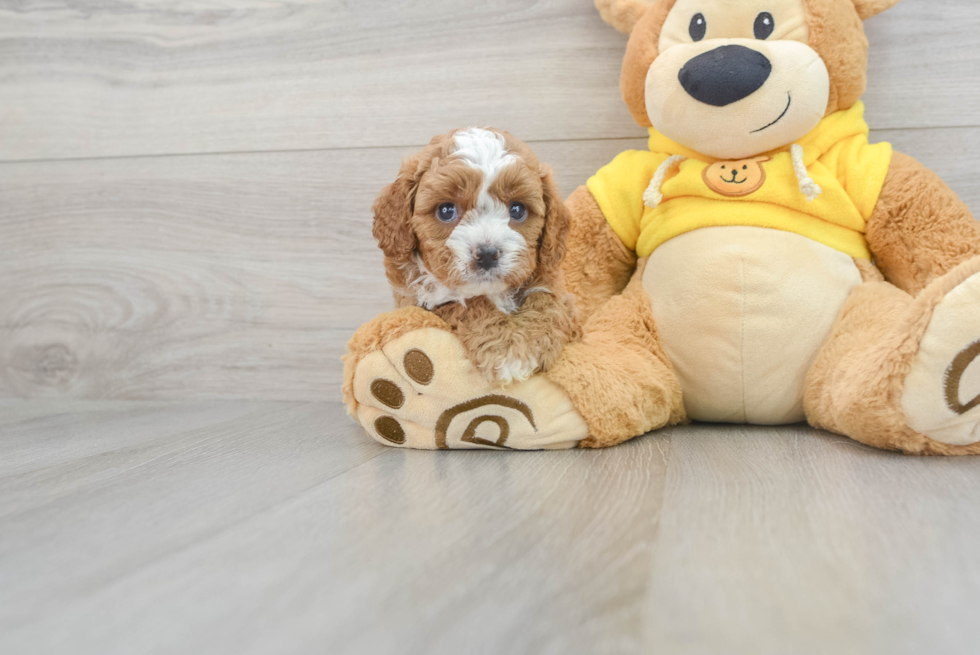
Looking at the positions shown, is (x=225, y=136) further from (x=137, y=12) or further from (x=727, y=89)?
(x=727, y=89)

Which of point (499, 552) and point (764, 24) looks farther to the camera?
point (764, 24)

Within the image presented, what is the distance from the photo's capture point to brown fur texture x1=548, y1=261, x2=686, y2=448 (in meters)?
0.89

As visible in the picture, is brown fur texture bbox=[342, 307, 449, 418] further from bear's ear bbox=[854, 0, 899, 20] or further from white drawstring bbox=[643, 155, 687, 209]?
bear's ear bbox=[854, 0, 899, 20]

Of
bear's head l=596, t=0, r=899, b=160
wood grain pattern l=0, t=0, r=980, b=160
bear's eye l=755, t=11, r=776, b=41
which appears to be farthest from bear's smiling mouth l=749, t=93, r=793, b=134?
wood grain pattern l=0, t=0, r=980, b=160

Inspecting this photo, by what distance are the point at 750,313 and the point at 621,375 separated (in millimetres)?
199

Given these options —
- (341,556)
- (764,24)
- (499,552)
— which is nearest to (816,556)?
(499,552)

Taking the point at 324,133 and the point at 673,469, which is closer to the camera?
the point at 673,469

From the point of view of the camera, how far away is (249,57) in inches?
54.5

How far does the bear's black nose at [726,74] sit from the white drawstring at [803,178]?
0.11 metres

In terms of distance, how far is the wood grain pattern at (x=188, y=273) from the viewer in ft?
4.53

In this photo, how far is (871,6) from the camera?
3.34 ft

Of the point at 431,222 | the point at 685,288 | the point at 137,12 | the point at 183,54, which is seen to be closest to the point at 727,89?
the point at 685,288

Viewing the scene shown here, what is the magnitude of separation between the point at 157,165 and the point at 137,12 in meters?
0.30

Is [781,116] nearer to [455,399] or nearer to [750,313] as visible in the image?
[750,313]
